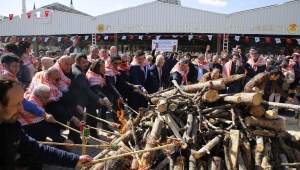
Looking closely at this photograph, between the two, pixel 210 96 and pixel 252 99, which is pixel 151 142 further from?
pixel 252 99

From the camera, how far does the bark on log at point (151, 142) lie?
130 inches

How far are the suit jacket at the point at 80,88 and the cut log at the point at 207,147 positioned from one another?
102 inches

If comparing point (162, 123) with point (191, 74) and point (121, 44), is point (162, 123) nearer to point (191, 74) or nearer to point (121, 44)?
point (191, 74)

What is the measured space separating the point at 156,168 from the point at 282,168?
1959 millimetres

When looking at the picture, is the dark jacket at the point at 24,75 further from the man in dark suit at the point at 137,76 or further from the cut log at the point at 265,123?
the cut log at the point at 265,123

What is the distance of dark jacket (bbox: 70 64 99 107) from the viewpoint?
4.91 m

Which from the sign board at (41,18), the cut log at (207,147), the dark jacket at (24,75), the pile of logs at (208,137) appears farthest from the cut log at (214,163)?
the sign board at (41,18)

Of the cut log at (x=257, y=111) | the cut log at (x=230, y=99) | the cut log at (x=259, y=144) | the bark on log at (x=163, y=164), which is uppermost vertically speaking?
the cut log at (x=230, y=99)

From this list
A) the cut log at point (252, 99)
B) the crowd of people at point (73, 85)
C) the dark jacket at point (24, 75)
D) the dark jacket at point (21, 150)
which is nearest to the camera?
the dark jacket at point (21, 150)

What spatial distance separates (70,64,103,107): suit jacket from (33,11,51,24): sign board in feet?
66.4

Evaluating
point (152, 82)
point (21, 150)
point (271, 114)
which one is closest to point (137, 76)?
point (152, 82)

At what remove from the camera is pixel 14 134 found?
2.10 meters

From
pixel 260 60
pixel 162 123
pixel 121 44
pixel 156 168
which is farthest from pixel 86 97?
pixel 121 44

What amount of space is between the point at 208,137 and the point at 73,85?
116 inches
